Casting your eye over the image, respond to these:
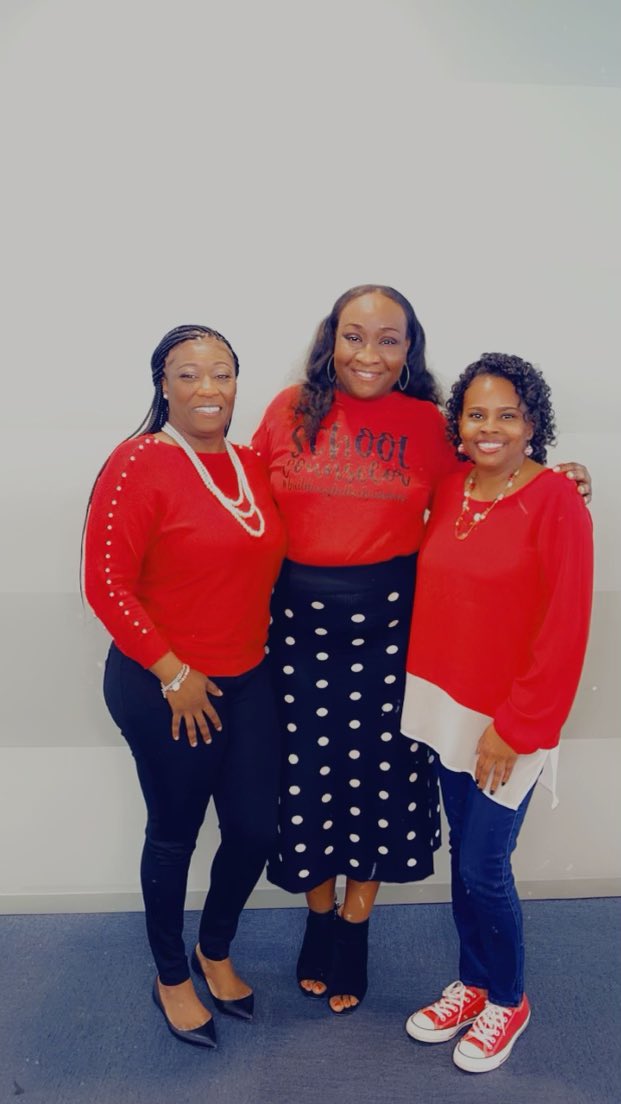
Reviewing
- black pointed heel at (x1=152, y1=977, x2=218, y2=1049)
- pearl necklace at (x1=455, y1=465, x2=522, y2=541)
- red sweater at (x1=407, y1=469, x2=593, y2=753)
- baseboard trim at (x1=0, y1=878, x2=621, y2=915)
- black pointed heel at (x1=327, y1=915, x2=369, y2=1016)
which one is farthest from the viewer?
baseboard trim at (x1=0, y1=878, x2=621, y2=915)

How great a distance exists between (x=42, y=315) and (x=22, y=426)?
29 cm

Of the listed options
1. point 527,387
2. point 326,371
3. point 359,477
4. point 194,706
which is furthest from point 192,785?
point 527,387

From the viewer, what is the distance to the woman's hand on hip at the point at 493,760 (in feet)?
4.68

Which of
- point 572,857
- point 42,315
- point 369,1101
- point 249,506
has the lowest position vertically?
point 369,1101

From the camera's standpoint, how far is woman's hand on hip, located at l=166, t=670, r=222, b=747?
147cm

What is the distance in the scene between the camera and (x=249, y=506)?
60.0 inches

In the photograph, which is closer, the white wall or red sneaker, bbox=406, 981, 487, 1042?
red sneaker, bbox=406, 981, 487, 1042

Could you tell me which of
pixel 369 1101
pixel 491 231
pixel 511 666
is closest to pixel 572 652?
pixel 511 666

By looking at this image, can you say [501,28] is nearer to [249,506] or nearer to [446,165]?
[446,165]

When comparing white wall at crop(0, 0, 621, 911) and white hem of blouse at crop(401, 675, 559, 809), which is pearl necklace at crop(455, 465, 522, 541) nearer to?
white hem of blouse at crop(401, 675, 559, 809)

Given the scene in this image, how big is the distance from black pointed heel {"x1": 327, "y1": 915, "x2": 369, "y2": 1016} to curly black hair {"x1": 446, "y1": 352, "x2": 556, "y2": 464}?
3.87 feet

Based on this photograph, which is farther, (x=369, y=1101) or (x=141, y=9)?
(x=141, y=9)

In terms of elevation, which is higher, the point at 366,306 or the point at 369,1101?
the point at 366,306

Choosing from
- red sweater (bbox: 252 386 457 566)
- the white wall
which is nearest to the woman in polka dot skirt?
red sweater (bbox: 252 386 457 566)
